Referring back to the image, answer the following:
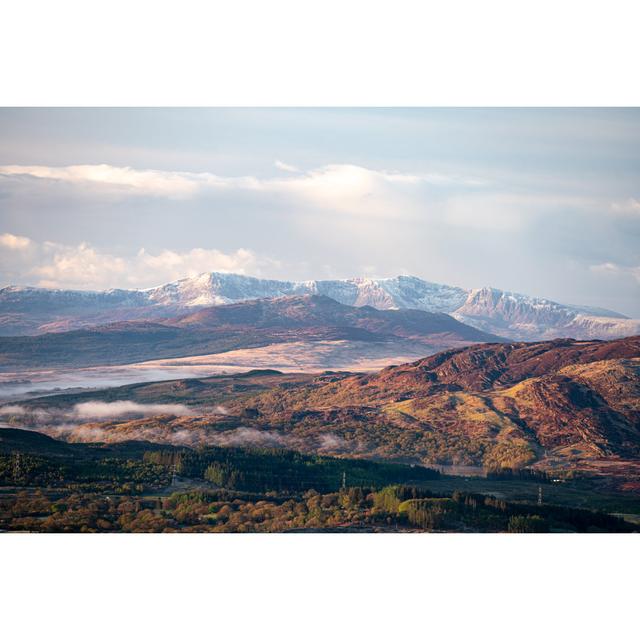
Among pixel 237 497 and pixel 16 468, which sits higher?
pixel 237 497

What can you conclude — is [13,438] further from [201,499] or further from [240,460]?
[201,499]

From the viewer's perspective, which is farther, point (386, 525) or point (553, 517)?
point (553, 517)

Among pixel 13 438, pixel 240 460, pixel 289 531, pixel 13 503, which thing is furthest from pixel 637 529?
pixel 13 438

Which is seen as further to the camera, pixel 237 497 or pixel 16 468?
pixel 16 468

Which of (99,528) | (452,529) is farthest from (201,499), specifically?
(452,529)

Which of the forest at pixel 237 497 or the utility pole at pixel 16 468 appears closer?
the forest at pixel 237 497

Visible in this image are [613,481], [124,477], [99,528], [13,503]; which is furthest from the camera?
[613,481]

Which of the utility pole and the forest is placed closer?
the forest

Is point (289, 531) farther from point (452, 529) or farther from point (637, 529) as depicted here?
point (637, 529)

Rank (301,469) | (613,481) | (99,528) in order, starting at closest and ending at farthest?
(99,528), (301,469), (613,481)
